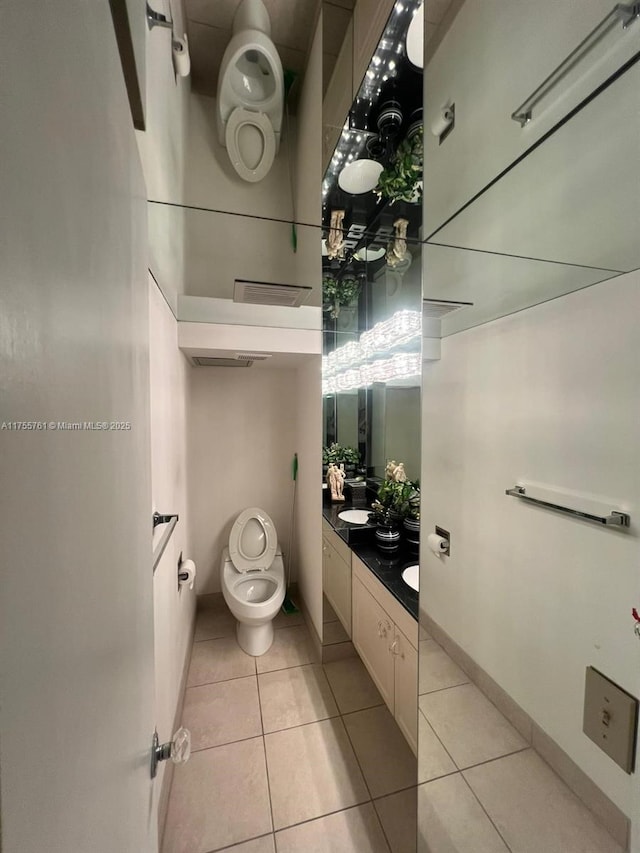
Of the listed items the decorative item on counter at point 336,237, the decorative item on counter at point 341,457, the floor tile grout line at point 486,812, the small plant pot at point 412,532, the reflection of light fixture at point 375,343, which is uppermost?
the decorative item on counter at point 336,237

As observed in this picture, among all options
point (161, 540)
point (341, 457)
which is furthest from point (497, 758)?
point (161, 540)

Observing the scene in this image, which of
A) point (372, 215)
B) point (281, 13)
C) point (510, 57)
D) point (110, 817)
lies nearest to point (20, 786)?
point (110, 817)

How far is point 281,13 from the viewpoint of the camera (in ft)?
5.81

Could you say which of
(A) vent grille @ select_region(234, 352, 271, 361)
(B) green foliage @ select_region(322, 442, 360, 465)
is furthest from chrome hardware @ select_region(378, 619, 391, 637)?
(A) vent grille @ select_region(234, 352, 271, 361)

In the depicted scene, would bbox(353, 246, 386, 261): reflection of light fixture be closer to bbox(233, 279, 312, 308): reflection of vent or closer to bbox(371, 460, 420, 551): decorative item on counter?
bbox(233, 279, 312, 308): reflection of vent

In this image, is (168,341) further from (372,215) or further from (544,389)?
(544,389)

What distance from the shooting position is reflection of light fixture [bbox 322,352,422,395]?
1.29m

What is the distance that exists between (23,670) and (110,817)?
1.19 ft

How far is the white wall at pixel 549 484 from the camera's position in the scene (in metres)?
0.99

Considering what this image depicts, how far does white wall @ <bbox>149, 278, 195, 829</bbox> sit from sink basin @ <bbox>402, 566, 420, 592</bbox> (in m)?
0.97

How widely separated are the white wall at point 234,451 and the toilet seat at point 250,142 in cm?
135

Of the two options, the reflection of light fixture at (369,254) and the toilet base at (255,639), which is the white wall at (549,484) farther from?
the toilet base at (255,639)

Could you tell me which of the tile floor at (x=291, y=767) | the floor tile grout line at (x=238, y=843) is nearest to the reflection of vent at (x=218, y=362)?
the tile floor at (x=291, y=767)

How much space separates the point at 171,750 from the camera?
0.74 m
